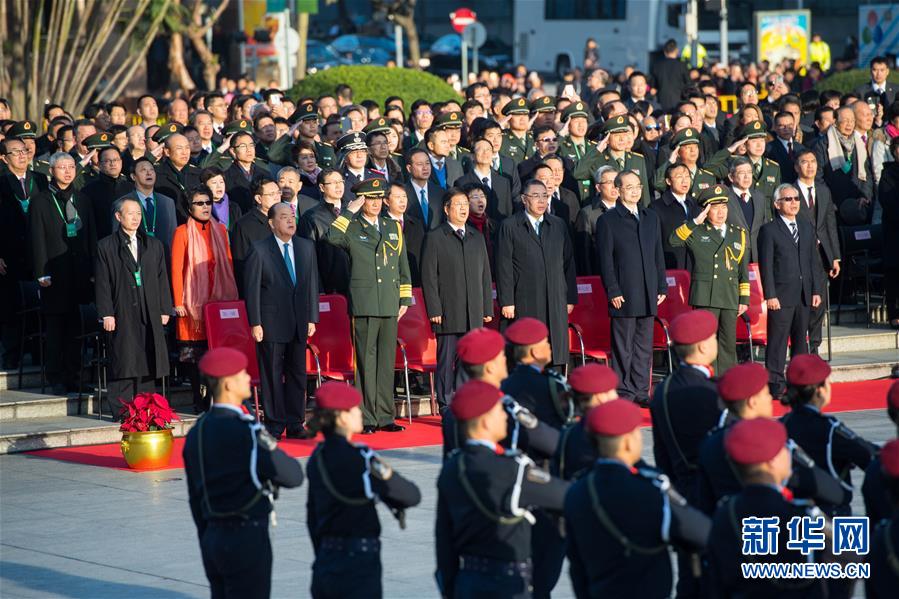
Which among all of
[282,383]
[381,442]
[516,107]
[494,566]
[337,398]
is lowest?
[381,442]

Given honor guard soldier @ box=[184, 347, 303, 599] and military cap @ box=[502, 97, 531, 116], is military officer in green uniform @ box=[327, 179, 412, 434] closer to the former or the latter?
military cap @ box=[502, 97, 531, 116]

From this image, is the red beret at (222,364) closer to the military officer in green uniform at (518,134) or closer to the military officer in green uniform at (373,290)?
the military officer in green uniform at (373,290)

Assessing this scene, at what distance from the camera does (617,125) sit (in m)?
16.9

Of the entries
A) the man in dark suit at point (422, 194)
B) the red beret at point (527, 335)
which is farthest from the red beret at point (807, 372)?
the man in dark suit at point (422, 194)

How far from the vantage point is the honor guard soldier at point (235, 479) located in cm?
787

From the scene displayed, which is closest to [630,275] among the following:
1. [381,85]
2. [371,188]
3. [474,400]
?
[371,188]

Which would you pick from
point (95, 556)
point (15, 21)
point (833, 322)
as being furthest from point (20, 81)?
point (95, 556)

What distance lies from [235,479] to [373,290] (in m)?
6.52

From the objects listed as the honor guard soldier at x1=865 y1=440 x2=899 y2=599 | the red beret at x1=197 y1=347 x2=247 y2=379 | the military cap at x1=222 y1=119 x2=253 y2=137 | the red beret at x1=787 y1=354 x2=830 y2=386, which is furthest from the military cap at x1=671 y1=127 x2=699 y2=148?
the honor guard soldier at x1=865 y1=440 x2=899 y2=599

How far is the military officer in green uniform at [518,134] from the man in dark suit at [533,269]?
119 inches

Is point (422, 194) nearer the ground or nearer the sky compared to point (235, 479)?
nearer the sky

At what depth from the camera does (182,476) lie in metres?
12.8

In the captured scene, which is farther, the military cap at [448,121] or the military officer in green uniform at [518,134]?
the military officer in green uniform at [518,134]

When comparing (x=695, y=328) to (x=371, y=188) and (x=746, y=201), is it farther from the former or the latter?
(x=746, y=201)
